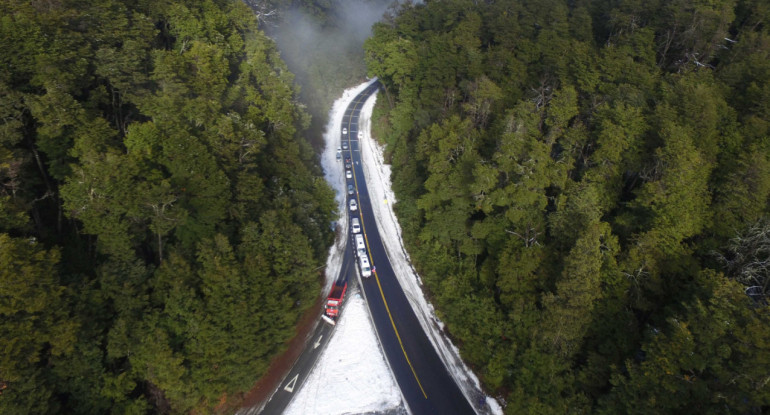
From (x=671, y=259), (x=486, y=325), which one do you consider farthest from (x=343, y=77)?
(x=671, y=259)

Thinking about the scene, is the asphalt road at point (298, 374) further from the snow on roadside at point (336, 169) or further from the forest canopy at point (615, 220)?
the forest canopy at point (615, 220)

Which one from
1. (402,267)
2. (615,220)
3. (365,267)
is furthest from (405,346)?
(615,220)

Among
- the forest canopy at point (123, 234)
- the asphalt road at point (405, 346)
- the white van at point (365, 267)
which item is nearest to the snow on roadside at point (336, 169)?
the white van at point (365, 267)

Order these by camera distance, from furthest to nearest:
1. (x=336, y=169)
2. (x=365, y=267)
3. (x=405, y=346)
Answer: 1. (x=336, y=169)
2. (x=365, y=267)
3. (x=405, y=346)

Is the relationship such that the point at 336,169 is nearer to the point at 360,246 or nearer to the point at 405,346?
the point at 360,246

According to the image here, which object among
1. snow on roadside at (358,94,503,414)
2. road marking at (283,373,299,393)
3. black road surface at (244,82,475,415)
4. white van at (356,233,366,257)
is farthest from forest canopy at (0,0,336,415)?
snow on roadside at (358,94,503,414)

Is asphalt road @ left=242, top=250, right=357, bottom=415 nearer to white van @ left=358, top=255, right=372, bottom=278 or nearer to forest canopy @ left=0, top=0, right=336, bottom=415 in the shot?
forest canopy @ left=0, top=0, right=336, bottom=415

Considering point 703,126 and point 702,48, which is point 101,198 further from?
point 702,48
